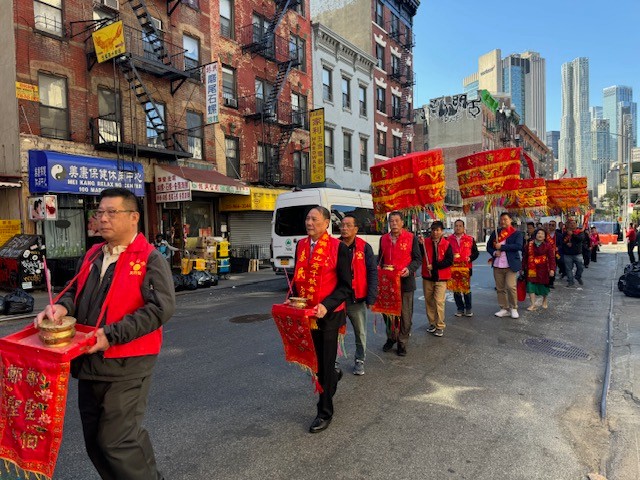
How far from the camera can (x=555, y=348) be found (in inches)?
257

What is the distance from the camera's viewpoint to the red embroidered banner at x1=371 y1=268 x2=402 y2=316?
604 cm

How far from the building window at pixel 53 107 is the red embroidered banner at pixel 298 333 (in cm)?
1325

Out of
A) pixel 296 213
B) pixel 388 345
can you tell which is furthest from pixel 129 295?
pixel 296 213

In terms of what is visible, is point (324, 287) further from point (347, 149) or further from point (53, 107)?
point (347, 149)

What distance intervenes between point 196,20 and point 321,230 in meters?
18.0

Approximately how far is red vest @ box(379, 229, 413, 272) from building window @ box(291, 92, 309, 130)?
18.5 m

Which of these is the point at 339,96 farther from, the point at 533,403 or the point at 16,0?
the point at 533,403

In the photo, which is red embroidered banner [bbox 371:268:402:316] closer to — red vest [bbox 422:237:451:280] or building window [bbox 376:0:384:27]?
red vest [bbox 422:237:451:280]

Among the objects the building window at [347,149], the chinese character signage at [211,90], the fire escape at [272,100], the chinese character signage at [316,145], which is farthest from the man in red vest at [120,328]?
the building window at [347,149]

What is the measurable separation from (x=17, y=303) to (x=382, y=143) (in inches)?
1052

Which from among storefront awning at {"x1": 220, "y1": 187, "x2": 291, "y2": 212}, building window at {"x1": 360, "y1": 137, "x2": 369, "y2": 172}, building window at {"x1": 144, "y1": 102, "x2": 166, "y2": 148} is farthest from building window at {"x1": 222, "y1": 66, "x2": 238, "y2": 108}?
building window at {"x1": 360, "y1": 137, "x2": 369, "y2": 172}

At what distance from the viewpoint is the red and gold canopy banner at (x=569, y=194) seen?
637 inches

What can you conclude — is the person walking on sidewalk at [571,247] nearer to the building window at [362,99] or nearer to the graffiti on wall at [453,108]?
the building window at [362,99]

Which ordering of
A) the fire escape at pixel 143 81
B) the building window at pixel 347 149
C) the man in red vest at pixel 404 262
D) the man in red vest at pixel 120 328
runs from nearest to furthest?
the man in red vest at pixel 120 328
the man in red vest at pixel 404 262
the fire escape at pixel 143 81
the building window at pixel 347 149
